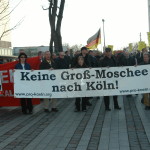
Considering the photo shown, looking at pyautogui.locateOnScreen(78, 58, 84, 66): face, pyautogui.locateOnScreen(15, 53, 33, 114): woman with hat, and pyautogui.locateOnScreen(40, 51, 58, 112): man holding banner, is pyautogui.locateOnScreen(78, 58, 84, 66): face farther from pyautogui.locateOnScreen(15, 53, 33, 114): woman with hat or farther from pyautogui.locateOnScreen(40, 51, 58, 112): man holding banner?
pyautogui.locateOnScreen(15, 53, 33, 114): woman with hat

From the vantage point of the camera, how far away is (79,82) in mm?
9352

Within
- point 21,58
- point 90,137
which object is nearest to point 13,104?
point 21,58

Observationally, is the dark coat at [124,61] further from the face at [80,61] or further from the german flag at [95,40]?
the face at [80,61]

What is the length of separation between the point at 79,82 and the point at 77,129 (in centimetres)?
220

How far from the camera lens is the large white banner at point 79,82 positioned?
925cm

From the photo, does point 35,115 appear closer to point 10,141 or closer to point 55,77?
point 55,77

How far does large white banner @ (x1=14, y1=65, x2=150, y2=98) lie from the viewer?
30.3 feet

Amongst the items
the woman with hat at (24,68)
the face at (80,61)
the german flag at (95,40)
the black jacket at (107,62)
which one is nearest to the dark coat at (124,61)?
the german flag at (95,40)

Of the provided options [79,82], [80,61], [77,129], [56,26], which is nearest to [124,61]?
[80,61]

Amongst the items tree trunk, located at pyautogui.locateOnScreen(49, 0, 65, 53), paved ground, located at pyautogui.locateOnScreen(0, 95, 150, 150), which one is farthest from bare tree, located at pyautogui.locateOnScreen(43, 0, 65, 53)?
paved ground, located at pyautogui.locateOnScreen(0, 95, 150, 150)

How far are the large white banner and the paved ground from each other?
67 cm

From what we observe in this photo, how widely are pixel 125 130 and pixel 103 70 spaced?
262 cm

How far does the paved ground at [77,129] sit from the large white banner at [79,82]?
67 centimetres

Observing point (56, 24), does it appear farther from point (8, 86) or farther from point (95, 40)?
point (8, 86)
